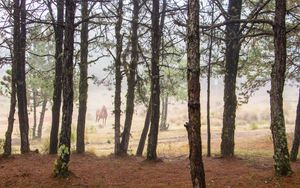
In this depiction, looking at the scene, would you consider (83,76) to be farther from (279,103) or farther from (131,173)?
(279,103)

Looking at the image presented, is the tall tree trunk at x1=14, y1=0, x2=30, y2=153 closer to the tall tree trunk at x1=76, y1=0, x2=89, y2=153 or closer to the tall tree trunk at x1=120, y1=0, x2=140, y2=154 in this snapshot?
the tall tree trunk at x1=76, y1=0, x2=89, y2=153

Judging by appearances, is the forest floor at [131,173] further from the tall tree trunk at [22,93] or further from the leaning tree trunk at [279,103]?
the tall tree trunk at [22,93]

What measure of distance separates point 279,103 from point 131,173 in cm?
533

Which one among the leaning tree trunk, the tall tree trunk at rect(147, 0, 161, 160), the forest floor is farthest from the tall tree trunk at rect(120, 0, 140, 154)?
the leaning tree trunk

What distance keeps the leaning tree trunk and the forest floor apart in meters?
0.42

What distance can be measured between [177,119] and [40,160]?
145 feet

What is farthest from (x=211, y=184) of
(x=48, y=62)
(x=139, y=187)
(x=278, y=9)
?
(x=48, y=62)

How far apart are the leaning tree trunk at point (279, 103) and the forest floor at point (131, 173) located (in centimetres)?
42

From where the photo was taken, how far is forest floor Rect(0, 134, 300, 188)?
11500 mm

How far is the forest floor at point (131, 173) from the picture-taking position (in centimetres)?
1150

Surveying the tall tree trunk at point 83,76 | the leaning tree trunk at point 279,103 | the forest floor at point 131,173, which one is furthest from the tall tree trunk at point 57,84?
the leaning tree trunk at point 279,103

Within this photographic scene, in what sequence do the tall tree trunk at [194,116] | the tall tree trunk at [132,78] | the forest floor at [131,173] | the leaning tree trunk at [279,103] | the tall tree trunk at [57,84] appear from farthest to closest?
the tall tree trunk at [132,78] → the tall tree trunk at [57,84] → the forest floor at [131,173] → the leaning tree trunk at [279,103] → the tall tree trunk at [194,116]

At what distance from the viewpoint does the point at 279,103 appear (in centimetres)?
1125

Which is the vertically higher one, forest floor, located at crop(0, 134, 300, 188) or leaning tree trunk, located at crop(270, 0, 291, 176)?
leaning tree trunk, located at crop(270, 0, 291, 176)
